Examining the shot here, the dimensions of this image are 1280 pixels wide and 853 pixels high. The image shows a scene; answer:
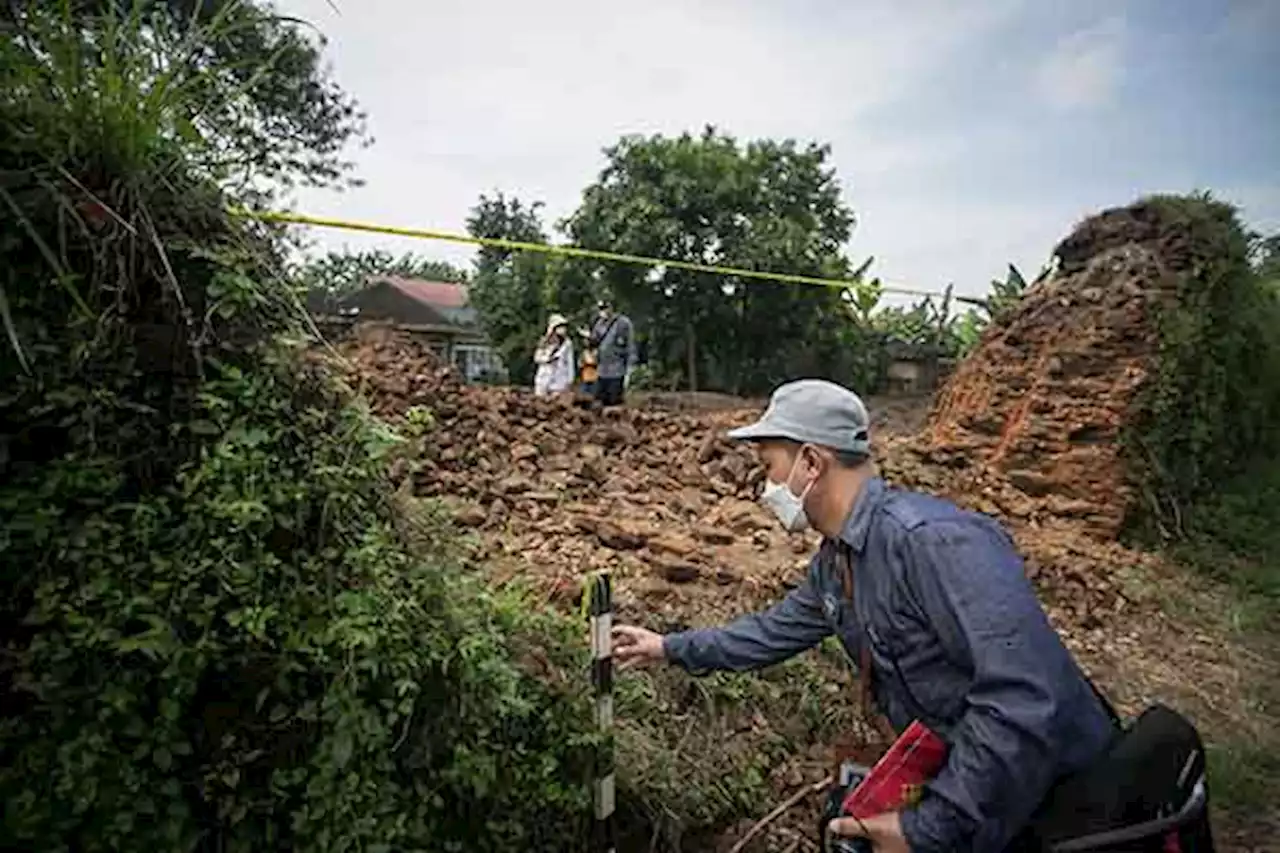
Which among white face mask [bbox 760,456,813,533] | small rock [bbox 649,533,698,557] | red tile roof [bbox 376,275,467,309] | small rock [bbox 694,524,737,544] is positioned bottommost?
small rock [bbox 694,524,737,544]

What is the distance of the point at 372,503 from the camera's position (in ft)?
6.63

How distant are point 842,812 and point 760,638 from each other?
1.75 ft

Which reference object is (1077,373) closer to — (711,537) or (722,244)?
(711,537)

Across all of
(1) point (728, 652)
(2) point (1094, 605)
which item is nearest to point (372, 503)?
(1) point (728, 652)

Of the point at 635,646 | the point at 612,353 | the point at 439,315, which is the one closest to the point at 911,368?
the point at 612,353

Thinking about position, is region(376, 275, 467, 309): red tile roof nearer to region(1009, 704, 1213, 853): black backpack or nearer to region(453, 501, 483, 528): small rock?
region(453, 501, 483, 528): small rock

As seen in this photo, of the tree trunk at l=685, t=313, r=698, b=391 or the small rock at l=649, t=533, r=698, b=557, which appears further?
the tree trunk at l=685, t=313, r=698, b=391

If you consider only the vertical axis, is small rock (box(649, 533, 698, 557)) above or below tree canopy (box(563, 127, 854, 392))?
→ below

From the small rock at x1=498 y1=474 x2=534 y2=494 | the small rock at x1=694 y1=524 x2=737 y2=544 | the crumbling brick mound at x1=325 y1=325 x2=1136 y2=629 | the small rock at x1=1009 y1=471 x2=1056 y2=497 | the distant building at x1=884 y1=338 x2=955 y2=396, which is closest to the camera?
the crumbling brick mound at x1=325 y1=325 x2=1136 y2=629

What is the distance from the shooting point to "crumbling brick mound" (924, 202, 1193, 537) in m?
7.02

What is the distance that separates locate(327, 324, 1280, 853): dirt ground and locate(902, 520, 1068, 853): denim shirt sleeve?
147cm

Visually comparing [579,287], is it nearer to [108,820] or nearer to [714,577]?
[714,577]

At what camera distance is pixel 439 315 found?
109 feet

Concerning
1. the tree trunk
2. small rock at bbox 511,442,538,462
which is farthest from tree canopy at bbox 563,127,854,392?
small rock at bbox 511,442,538,462
